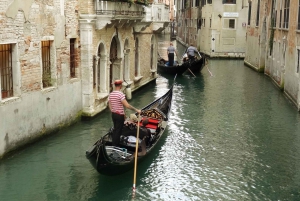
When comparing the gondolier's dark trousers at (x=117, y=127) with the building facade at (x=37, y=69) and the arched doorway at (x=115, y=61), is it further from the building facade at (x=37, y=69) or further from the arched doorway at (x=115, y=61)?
the arched doorway at (x=115, y=61)

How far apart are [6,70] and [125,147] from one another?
2.17 m

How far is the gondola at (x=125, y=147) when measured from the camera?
5.72 m

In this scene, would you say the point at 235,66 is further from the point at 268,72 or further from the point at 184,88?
the point at 184,88

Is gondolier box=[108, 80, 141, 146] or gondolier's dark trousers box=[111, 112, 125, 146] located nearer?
gondolier box=[108, 80, 141, 146]

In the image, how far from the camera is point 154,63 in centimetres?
1548

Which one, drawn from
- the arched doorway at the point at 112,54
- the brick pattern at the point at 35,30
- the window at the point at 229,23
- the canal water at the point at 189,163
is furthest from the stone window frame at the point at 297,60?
the window at the point at 229,23

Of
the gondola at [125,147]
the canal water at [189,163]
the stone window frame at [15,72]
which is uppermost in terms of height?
the stone window frame at [15,72]

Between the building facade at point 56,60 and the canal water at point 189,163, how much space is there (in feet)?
1.30

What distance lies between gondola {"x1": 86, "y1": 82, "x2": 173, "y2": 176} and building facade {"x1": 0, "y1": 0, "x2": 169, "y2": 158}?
1361mm

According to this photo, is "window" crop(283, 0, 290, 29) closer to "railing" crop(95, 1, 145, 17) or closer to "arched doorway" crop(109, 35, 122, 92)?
"railing" crop(95, 1, 145, 17)

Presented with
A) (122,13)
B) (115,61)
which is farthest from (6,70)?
(115,61)

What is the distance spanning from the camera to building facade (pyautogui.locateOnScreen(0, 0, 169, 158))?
266 inches

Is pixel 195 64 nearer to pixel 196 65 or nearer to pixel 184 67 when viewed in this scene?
pixel 196 65

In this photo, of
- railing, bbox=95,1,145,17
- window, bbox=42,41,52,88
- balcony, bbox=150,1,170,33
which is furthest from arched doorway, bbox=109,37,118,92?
window, bbox=42,41,52,88
